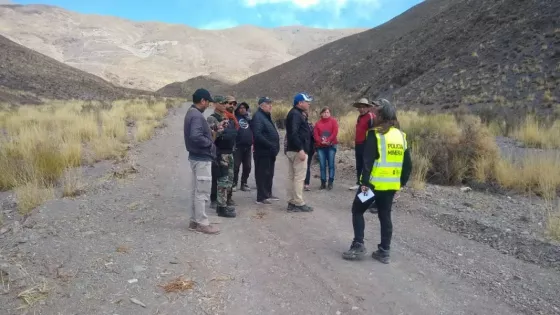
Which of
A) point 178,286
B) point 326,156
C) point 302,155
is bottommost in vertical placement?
point 178,286

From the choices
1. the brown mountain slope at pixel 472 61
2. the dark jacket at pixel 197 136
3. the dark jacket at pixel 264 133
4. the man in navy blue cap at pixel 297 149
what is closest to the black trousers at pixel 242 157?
the dark jacket at pixel 264 133

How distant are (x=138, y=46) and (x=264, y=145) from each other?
495ft

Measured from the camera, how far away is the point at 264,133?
842cm

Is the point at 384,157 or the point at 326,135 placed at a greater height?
the point at 326,135

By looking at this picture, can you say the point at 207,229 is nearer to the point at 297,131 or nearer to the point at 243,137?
the point at 297,131

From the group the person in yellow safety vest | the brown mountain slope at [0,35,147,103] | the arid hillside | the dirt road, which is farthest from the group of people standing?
the arid hillside

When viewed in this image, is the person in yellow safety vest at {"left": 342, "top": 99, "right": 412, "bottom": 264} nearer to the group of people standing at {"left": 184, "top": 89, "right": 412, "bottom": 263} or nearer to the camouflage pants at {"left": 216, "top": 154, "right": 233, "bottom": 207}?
the group of people standing at {"left": 184, "top": 89, "right": 412, "bottom": 263}

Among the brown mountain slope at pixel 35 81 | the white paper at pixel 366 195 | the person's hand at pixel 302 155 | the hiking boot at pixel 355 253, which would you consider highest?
the brown mountain slope at pixel 35 81

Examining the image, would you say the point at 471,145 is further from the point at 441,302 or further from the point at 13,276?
the point at 13,276

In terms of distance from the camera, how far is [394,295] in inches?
188

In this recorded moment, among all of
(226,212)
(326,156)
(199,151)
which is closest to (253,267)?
(199,151)

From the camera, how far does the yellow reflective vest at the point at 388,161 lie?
5398mm

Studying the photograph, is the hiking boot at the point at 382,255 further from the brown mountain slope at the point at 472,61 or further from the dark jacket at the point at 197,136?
the brown mountain slope at the point at 472,61

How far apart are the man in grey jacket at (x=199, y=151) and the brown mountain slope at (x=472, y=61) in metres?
22.2
